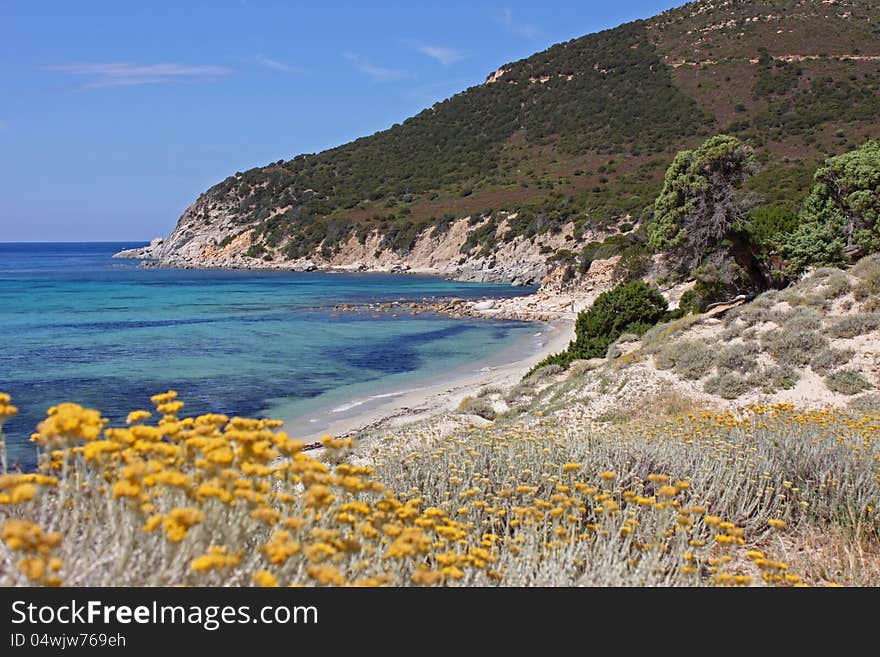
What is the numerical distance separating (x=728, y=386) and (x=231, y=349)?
21767mm

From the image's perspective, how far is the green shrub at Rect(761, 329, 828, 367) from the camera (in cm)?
1307

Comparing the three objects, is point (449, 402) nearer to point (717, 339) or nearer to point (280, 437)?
point (717, 339)

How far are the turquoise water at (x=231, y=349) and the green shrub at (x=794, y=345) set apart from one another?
390 inches

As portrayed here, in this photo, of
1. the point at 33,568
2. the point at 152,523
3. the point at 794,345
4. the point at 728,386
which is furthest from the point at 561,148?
the point at 33,568

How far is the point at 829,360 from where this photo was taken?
12664 mm

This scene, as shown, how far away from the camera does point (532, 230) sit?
229ft

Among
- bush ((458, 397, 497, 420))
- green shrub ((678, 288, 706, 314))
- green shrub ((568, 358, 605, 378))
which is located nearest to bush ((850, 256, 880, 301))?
green shrub ((568, 358, 605, 378))

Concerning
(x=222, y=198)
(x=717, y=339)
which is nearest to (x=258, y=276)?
(x=222, y=198)

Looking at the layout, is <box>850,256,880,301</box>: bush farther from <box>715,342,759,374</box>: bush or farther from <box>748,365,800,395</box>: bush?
<box>748,365,800,395</box>: bush

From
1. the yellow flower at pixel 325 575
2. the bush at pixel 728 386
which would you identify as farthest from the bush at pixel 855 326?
the yellow flower at pixel 325 575

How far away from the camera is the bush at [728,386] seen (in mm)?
12344

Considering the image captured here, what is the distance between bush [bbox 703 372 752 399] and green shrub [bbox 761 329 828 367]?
3.50ft

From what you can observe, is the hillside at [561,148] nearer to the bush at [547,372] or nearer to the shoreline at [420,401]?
the shoreline at [420,401]
